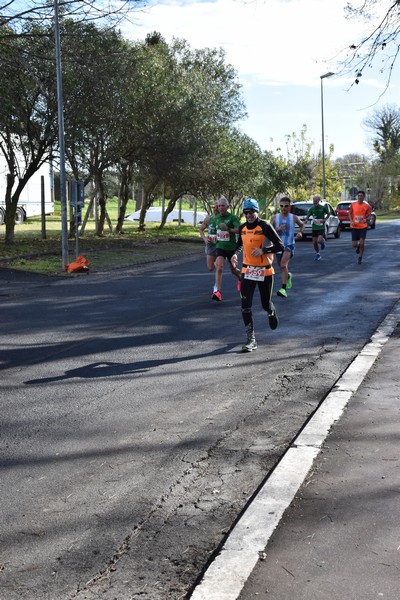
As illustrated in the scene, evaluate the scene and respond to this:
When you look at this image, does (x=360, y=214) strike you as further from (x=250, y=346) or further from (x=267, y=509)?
(x=267, y=509)

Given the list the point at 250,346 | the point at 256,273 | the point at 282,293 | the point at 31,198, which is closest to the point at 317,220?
the point at 282,293

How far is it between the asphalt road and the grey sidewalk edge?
99 millimetres

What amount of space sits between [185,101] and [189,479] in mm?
30776

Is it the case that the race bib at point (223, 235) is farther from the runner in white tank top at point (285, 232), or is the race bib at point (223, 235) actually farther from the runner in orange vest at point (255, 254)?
the runner in orange vest at point (255, 254)

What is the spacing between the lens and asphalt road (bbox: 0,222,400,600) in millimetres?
3871

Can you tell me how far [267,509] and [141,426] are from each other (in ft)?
6.41

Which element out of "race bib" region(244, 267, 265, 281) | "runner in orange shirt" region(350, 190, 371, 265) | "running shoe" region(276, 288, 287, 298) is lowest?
"running shoe" region(276, 288, 287, 298)

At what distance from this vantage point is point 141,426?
Result: 6176 mm

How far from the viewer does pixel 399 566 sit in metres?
3.68

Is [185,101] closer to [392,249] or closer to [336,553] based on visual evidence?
[392,249]

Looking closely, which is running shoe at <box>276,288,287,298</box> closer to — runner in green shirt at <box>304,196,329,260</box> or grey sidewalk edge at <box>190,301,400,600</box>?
grey sidewalk edge at <box>190,301,400,600</box>

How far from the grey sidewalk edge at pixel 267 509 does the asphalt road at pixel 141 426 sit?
99 millimetres

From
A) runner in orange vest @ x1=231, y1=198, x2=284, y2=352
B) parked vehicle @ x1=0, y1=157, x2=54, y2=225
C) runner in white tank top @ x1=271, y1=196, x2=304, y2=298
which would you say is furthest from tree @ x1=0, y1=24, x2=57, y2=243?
parked vehicle @ x1=0, y1=157, x2=54, y2=225

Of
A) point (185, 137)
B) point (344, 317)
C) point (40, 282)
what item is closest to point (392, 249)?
point (185, 137)
